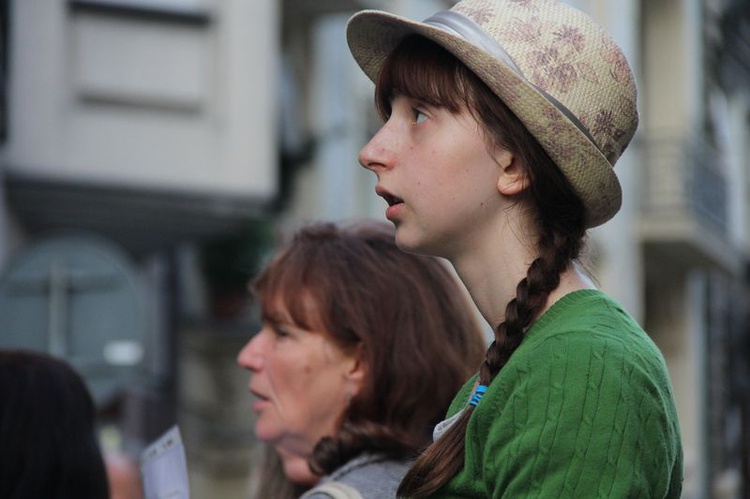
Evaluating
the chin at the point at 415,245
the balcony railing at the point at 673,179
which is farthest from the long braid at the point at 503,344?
the balcony railing at the point at 673,179

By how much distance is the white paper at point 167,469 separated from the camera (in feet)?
8.48

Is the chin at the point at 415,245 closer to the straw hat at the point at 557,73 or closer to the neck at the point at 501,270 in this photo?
the neck at the point at 501,270

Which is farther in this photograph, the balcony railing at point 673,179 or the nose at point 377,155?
the balcony railing at point 673,179

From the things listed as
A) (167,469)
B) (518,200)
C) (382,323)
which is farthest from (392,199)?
(382,323)

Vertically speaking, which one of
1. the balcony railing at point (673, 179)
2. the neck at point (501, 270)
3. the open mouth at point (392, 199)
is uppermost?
the open mouth at point (392, 199)

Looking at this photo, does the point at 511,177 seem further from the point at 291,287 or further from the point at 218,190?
the point at 218,190

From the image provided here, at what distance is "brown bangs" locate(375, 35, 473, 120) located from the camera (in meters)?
2.15

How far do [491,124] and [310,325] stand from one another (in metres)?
1.22

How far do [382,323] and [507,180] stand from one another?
1114 millimetres

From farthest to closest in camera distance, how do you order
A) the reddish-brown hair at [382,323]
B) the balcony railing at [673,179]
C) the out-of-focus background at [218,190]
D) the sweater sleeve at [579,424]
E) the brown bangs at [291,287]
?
1. the balcony railing at [673,179]
2. the out-of-focus background at [218,190]
3. the brown bangs at [291,287]
4. the reddish-brown hair at [382,323]
5. the sweater sleeve at [579,424]

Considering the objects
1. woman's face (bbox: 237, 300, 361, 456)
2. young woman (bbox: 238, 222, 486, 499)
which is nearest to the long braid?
young woman (bbox: 238, 222, 486, 499)

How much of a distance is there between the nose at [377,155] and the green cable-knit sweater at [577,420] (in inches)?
12.6

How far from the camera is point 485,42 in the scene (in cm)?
210

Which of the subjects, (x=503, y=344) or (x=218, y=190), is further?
(x=218, y=190)
